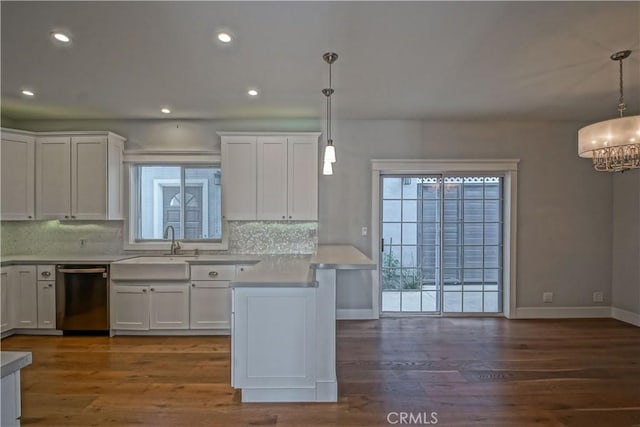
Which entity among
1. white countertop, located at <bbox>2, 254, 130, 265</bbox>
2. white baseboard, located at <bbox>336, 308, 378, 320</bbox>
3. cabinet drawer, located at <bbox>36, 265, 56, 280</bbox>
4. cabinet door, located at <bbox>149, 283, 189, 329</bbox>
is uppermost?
white countertop, located at <bbox>2, 254, 130, 265</bbox>

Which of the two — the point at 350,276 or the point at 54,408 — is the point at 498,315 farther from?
the point at 54,408

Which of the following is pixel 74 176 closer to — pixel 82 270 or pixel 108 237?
pixel 108 237

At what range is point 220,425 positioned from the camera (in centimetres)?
228

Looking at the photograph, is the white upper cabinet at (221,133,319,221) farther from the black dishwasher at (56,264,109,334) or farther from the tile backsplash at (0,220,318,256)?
the black dishwasher at (56,264,109,334)

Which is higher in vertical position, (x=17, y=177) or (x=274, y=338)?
(x=17, y=177)

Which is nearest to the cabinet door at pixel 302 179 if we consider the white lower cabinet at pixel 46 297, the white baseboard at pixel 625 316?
the white lower cabinet at pixel 46 297

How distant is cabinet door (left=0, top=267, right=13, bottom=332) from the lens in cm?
384

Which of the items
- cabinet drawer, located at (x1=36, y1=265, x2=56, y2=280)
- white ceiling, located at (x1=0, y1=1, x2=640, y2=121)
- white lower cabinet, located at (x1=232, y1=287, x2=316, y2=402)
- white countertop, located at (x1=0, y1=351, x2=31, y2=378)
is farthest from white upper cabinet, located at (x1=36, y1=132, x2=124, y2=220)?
white countertop, located at (x1=0, y1=351, x2=31, y2=378)

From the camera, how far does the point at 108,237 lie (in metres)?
4.57

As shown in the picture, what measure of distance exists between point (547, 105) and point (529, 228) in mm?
→ 1624

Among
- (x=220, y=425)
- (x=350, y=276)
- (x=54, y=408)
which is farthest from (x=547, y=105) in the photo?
(x=54, y=408)

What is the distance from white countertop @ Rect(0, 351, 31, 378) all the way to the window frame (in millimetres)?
3673

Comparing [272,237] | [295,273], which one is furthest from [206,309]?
[295,273]

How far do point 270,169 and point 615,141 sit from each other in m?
3.39
